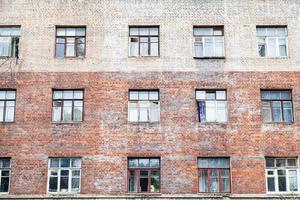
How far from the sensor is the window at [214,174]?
24.6 m

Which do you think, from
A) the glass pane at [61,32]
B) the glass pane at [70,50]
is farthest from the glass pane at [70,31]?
the glass pane at [70,50]

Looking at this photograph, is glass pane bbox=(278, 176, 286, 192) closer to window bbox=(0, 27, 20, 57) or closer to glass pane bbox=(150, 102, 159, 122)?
glass pane bbox=(150, 102, 159, 122)

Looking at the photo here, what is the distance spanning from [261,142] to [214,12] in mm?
6685

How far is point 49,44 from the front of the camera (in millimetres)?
26391

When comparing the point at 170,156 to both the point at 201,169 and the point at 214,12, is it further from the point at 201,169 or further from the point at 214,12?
the point at 214,12

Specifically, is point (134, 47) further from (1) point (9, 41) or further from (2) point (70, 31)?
(1) point (9, 41)

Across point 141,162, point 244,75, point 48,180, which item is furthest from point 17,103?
point 244,75

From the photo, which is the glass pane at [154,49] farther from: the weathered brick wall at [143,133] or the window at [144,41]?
the weathered brick wall at [143,133]

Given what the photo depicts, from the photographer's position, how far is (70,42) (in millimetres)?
26625

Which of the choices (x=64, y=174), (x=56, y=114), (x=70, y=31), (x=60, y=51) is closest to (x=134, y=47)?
(x=70, y=31)

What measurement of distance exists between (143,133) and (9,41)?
7923 millimetres

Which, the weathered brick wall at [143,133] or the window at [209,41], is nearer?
the weathered brick wall at [143,133]

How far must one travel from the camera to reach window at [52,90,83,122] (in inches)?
1007

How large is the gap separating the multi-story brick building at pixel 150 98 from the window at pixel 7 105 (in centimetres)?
5
